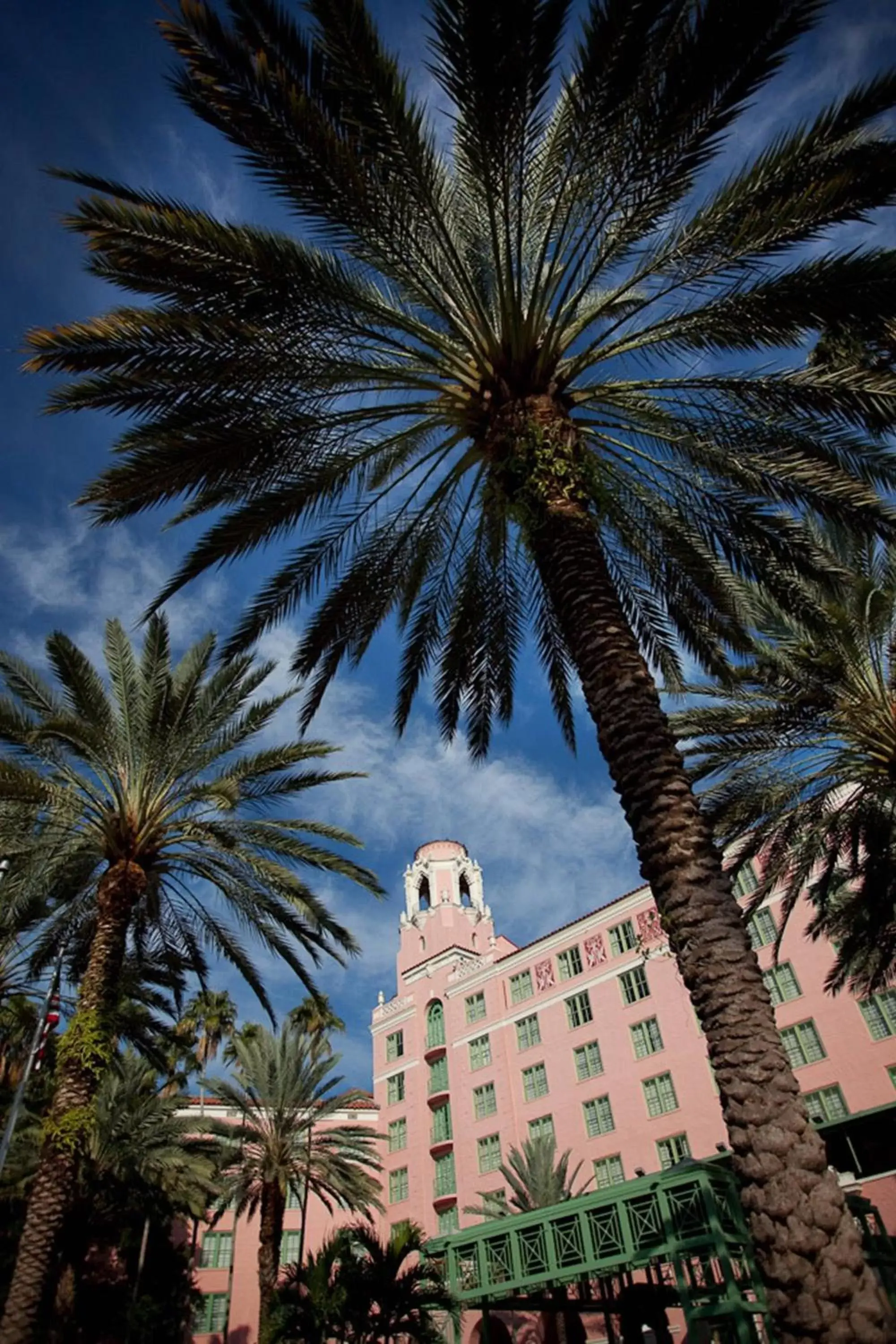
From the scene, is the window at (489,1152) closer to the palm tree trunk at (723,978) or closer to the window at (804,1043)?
the window at (804,1043)

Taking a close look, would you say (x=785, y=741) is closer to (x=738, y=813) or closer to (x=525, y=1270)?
(x=738, y=813)

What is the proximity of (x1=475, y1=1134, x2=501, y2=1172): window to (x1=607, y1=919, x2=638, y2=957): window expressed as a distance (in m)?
9.52

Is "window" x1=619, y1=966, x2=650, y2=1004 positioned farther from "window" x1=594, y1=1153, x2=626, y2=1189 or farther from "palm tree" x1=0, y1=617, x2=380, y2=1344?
"palm tree" x1=0, y1=617, x2=380, y2=1344

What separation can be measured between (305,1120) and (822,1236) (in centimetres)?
2731

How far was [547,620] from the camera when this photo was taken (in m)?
12.0

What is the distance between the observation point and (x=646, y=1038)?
3177 centimetres

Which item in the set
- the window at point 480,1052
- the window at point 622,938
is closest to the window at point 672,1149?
the window at point 622,938

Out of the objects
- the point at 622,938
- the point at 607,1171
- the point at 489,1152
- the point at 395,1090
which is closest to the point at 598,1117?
the point at 607,1171

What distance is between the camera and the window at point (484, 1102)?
121 ft

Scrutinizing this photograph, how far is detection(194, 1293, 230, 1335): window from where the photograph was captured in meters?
35.9

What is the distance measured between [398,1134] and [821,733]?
1423 inches

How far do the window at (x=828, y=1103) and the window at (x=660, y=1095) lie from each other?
4.97 m

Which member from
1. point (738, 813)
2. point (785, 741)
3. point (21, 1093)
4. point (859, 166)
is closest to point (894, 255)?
point (859, 166)

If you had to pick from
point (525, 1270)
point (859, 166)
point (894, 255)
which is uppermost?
point (859, 166)
